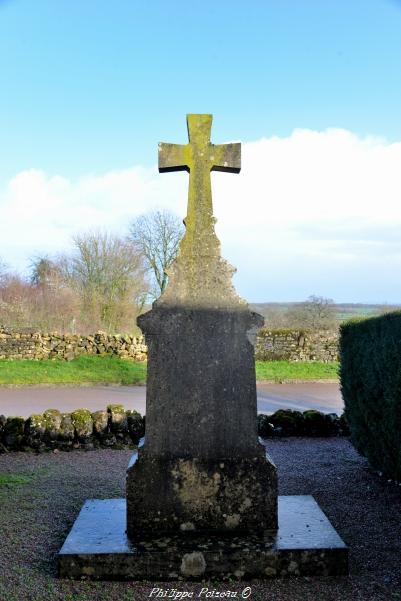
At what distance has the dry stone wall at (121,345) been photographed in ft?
74.6

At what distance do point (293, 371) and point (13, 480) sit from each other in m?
14.3

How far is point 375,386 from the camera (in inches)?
294

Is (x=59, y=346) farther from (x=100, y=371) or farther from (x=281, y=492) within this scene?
(x=281, y=492)

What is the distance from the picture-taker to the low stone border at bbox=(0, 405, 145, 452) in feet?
30.6

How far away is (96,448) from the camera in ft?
30.9

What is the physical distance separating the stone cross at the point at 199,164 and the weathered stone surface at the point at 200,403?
0.01m

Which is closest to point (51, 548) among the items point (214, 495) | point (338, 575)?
point (214, 495)

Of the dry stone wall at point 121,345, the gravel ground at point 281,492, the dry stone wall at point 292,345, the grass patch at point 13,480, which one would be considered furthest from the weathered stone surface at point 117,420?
the dry stone wall at point 292,345

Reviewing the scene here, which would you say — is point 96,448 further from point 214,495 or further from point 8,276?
point 8,276

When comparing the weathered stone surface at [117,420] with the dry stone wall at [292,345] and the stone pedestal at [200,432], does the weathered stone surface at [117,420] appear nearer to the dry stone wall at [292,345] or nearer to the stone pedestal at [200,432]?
the stone pedestal at [200,432]

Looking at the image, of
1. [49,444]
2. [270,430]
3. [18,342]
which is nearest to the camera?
[49,444]

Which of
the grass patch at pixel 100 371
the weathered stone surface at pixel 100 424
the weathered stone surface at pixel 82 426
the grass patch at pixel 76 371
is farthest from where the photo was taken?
the grass patch at pixel 100 371

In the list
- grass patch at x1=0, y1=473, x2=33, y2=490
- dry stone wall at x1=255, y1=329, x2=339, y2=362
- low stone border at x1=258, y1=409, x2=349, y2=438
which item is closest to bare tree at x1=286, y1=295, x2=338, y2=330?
dry stone wall at x1=255, y1=329, x2=339, y2=362

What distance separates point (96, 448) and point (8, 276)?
28666 mm
